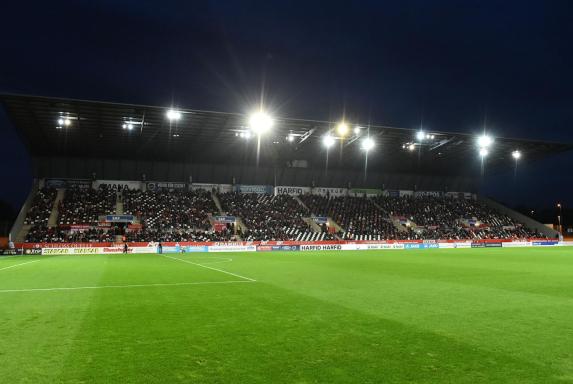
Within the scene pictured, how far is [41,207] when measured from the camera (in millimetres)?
48969

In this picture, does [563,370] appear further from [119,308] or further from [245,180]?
[245,180]

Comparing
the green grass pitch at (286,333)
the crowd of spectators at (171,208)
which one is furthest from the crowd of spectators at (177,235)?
the green grass pitch at (286,333)

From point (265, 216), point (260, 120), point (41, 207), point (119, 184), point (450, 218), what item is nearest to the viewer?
point (260, 120)

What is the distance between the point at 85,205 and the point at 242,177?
69.9ft

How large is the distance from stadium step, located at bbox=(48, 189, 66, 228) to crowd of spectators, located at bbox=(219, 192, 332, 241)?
18.8m

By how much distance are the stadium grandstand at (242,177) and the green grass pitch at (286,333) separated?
3070 centimetres

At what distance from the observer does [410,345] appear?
7504 mm

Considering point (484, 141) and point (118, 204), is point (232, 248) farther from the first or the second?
point (484, 141)

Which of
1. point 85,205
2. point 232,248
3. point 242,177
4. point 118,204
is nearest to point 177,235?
point 232,248

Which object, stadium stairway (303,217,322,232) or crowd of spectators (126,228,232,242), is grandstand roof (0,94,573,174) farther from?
crowd of spectators (126,228,232,242)

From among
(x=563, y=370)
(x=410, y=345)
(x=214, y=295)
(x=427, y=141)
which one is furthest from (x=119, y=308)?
(x=427, y=141)

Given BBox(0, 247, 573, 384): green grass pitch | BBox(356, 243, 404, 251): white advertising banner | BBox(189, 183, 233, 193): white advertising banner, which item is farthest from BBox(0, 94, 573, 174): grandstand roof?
BBox(0, 247, 573, 384): green grass pitch

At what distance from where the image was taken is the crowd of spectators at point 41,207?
46438 mm

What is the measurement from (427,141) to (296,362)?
53.0m
